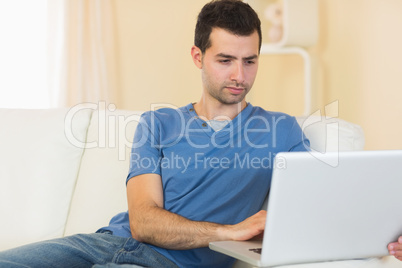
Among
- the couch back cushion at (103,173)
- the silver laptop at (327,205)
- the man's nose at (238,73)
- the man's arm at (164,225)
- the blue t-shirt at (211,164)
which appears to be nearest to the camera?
the silver laptop at (327,205)

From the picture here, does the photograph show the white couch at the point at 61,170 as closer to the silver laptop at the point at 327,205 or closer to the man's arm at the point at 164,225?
the man's arm at the point at 164,225

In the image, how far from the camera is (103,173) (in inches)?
74.7

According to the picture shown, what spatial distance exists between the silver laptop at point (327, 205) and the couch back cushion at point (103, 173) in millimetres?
721

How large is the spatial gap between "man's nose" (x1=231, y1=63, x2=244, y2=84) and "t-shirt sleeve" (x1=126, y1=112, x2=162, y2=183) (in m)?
0.28

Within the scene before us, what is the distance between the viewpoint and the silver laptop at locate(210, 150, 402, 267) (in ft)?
3.58

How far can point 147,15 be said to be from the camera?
379cm

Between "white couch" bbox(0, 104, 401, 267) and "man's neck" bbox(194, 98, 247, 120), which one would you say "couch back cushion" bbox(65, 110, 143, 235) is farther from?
"man's neck" bbox(194, 98, 247, 120)

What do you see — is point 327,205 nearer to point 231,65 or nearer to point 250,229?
point 250,229

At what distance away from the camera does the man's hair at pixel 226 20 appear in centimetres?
175

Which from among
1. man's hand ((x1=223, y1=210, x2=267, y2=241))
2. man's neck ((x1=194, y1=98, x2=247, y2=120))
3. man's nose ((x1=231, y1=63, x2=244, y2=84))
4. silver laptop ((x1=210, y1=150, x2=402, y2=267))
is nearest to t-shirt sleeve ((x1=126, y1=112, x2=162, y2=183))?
man's neck ((x1=194, y1=98, x2=247, y2=120))

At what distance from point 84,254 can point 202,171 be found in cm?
40

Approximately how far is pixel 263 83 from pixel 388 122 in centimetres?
124

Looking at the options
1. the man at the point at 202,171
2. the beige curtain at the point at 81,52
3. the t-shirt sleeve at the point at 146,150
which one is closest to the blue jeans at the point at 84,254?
the man at the point at 202,171

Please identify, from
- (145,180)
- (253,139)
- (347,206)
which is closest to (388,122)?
(253,139)
